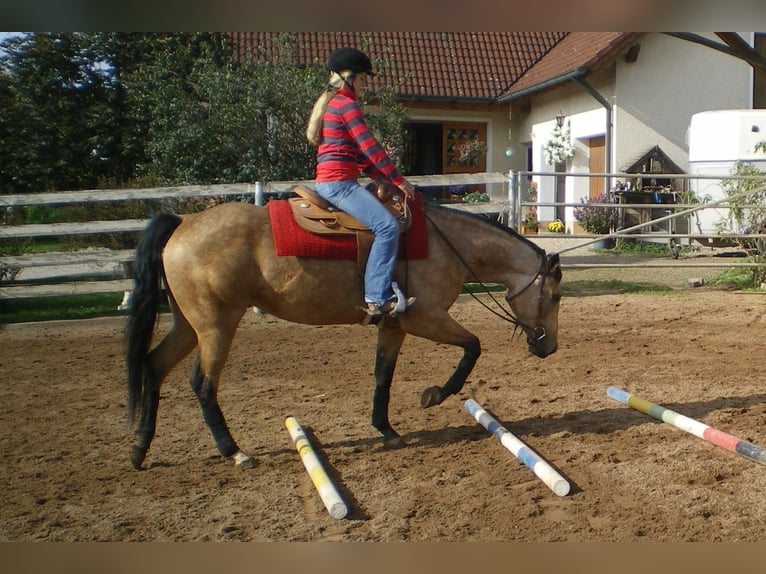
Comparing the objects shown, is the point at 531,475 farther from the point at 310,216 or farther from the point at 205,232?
the point at 205,232

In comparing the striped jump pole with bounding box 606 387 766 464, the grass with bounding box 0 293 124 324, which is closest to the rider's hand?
the striped jump pole with bounding box 606 387 766 464

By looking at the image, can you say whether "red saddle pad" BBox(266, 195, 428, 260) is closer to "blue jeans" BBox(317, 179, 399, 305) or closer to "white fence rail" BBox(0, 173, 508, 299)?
"blue jeans" BBox(317, 179, 399, 305)

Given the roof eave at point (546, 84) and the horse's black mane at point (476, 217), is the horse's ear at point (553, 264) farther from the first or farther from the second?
the roof eave at point (546, 84)

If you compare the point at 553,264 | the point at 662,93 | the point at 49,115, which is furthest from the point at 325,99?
the point at 49,115

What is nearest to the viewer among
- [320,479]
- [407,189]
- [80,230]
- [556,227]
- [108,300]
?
[320,479]

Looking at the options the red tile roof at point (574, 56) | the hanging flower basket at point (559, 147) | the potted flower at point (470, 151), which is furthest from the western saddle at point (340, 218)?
the potted flower at point (470, 151)

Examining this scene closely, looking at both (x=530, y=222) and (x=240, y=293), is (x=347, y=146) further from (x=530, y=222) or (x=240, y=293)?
(x=530, y=222)

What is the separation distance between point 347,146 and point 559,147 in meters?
13.6

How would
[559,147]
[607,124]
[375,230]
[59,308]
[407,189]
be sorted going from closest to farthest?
[375,230], [407,189], [59,308], [607,124], [559,147]

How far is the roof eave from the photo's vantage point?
1602cm

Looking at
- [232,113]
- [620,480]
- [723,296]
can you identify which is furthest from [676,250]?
[620,480]

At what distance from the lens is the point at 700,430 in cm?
457

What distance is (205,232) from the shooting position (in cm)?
458

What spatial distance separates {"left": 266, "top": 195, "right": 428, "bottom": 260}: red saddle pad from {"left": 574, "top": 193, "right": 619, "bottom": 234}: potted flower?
11267 mm
